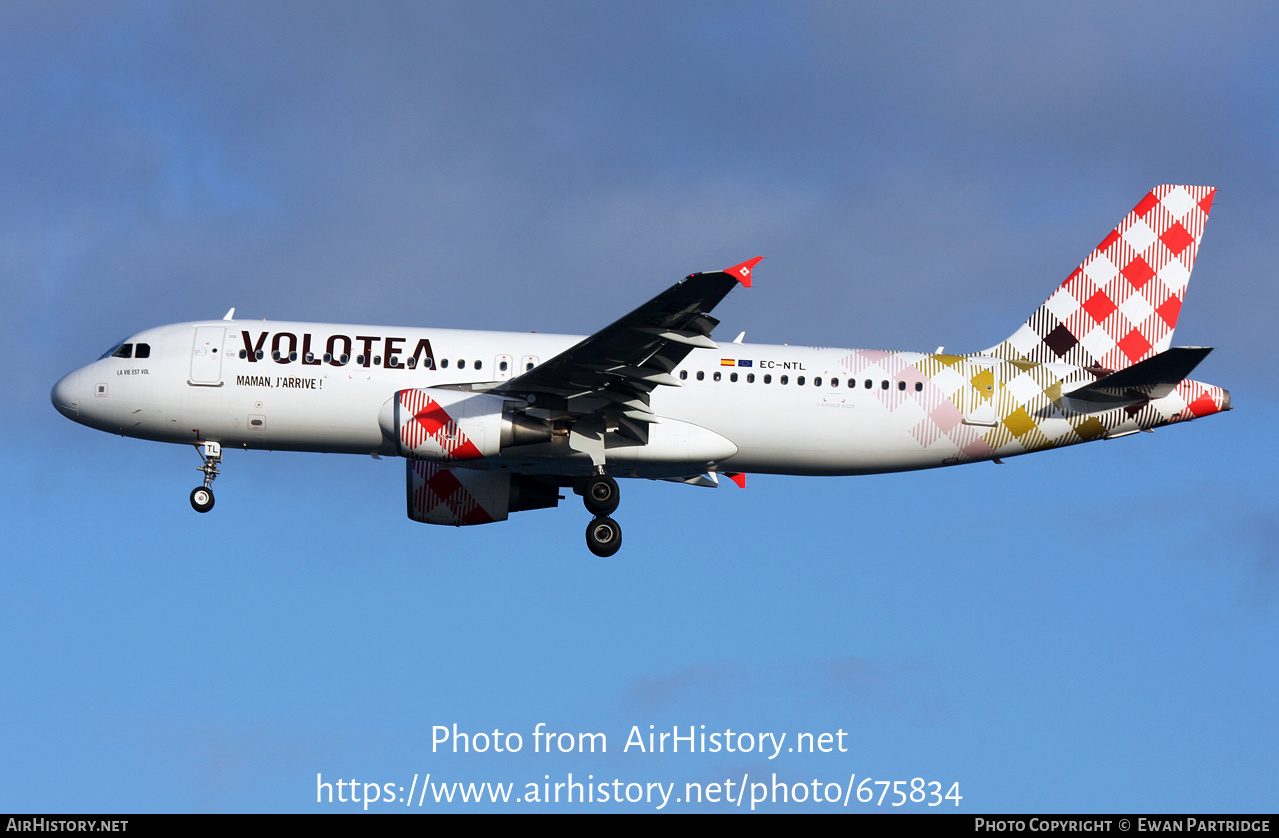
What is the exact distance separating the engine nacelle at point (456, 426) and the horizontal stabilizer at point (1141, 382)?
539 inches

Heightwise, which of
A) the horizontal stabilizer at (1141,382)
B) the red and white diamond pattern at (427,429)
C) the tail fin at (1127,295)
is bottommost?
the red and white diamond pattern at (427,429)

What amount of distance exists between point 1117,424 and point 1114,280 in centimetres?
508

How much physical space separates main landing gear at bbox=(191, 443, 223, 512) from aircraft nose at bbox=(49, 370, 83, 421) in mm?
3444

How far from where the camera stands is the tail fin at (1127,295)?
1618 inches

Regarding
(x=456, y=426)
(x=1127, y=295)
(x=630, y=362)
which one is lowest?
(x=456, y=426)

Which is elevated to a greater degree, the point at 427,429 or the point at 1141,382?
the point at 1141,382

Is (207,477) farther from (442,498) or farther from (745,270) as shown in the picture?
(745,270)

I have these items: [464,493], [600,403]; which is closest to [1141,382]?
[600,403]

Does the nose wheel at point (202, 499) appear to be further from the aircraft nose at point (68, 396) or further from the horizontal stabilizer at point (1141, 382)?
the horizontal stabilizer at point (1141, 382)

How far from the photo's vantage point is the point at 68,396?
131 feet

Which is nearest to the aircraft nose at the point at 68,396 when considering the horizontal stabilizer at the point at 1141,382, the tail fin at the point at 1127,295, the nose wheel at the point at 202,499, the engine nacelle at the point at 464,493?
the nose wheel at the point at 202,499

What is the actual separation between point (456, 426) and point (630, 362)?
4426 millimetres

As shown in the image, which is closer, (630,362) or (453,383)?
(630,362)

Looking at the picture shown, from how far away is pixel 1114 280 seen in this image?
42.0 metres
